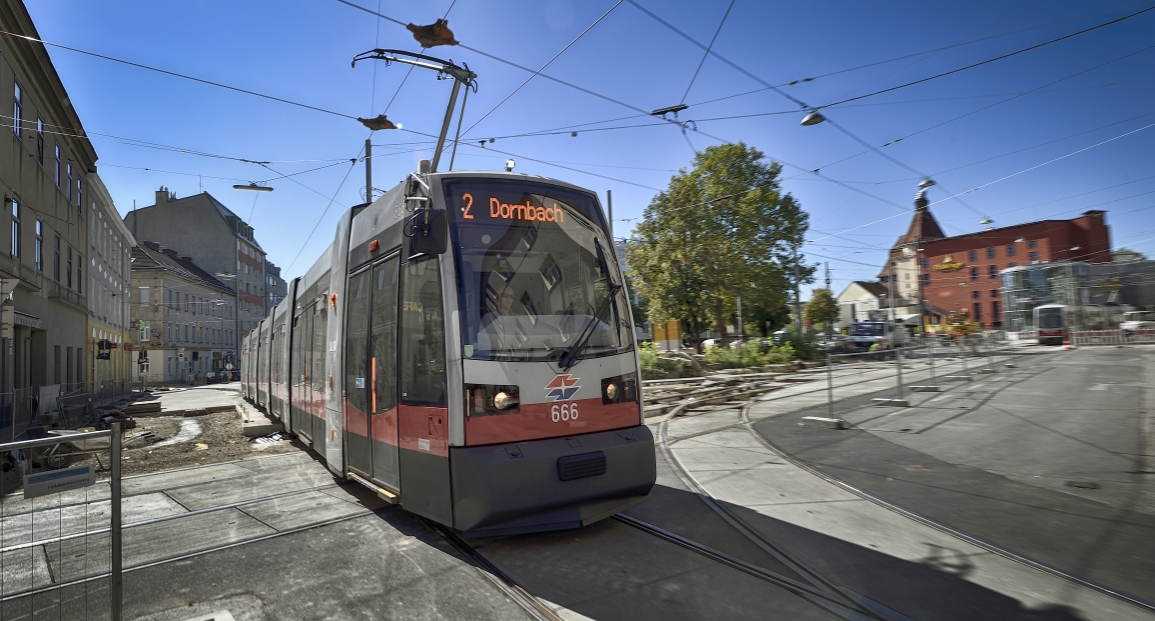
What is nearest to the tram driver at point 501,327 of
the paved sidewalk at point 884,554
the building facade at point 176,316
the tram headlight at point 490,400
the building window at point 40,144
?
the tram headlight at point 490,400

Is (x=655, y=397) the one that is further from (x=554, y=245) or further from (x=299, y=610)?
(x=299, y=610)

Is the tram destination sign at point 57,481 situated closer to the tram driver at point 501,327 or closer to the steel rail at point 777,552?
the tram driver at point 501,327

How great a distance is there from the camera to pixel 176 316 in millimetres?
62438

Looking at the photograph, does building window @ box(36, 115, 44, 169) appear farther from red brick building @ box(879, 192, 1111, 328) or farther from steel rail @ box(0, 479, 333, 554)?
red brick building @ box(879, 192, 1111, 328)

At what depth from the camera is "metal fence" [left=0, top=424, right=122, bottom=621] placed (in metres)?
3.88

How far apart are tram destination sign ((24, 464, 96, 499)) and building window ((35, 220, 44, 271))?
987 inches

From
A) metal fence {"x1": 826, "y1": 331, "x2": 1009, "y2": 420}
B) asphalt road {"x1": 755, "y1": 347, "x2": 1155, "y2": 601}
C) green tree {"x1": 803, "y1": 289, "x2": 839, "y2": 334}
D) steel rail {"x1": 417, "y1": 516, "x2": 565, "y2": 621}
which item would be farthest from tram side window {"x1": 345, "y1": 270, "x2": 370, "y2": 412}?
green tree {"x1": 803, "y1": 289, "x2": 839, "y2": 334}

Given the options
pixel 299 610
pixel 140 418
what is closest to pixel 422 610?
pixel 299 610

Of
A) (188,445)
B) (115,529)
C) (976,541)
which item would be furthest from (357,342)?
(188,445)

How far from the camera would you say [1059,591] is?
13.8 ft

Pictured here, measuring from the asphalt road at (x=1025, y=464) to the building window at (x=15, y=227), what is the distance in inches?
907

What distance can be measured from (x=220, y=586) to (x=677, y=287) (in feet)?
93.1

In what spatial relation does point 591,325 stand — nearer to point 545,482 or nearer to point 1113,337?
point 545,482

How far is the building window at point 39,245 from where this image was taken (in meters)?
23.1
